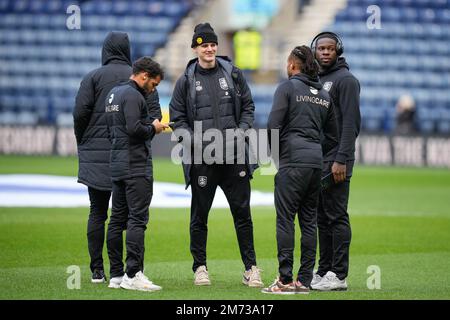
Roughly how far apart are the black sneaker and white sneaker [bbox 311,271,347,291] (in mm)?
1865

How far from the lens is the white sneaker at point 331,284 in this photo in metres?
8.49

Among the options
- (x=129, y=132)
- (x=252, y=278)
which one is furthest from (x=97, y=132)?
(x=252, y=278)

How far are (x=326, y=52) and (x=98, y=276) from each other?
2.80 metres

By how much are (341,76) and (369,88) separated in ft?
74.6

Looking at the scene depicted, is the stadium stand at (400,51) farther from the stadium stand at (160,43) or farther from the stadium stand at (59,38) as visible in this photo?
the stadium stand at (59,38)

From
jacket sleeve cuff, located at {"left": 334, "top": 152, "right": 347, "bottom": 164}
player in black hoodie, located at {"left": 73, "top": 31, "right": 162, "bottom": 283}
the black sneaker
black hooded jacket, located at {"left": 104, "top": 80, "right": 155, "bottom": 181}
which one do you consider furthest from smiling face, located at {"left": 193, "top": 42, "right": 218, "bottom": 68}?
the black sneaker

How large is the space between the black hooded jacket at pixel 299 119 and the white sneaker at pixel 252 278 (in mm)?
1067

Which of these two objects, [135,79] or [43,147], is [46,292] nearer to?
[135,79]

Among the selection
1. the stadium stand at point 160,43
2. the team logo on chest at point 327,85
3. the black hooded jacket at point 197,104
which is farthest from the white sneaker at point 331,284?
the stadium stand at point 160,43

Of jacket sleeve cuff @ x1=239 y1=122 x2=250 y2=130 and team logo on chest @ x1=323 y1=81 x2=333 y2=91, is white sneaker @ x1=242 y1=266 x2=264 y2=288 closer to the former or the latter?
jacket sleeve cuff @ x1=239 y1=122 x2=250 y2=130

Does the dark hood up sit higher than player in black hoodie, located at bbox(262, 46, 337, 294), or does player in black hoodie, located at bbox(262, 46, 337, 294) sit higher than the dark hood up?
the dark hood up

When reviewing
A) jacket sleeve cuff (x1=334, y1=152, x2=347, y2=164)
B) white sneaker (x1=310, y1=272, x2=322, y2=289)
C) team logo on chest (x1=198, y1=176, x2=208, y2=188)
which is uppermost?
jacket sleeve cuff (x1=334, y1=152, x2=347, y2=164)

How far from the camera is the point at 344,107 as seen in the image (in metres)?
8.55

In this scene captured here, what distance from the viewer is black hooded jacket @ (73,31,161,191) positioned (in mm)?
9008
